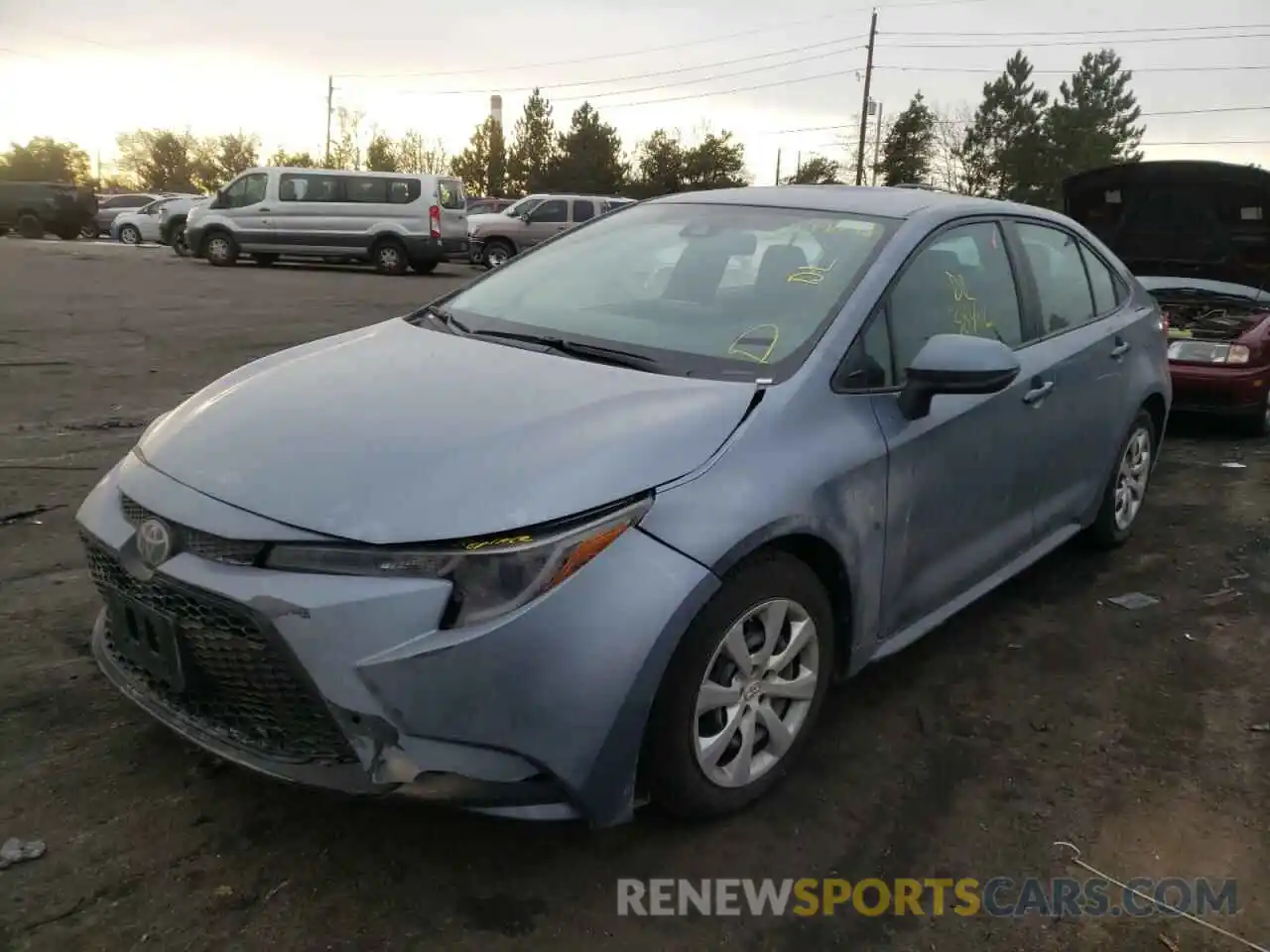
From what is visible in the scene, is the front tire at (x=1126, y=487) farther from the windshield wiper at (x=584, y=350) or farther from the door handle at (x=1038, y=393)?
the windshield wiper at (x=584, y=350)

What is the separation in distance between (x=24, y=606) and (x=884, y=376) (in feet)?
9.90

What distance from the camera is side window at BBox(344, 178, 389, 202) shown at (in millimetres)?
21312

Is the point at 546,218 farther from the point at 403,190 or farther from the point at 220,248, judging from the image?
the point at 220,248

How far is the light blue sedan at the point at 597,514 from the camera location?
7.09ft

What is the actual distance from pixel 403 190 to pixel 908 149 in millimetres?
36759

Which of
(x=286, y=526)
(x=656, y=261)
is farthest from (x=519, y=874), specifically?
(x=656, y=261)

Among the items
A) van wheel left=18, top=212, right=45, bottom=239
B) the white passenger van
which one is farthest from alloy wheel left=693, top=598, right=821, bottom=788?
van wheel left=18, top=212, right=45, bottom=239

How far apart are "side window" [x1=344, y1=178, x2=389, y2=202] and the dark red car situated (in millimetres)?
16130

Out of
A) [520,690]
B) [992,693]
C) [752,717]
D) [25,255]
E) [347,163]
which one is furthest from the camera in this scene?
[347,163]

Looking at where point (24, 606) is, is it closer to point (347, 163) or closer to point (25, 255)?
point (25, 255)

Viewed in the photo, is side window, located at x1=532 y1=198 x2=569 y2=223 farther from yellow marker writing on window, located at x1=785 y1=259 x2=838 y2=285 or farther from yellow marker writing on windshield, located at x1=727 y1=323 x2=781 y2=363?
yellow marker writing on windshield, located at x1=727 y1=323 x2=781 y2=363

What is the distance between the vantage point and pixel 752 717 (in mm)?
2631

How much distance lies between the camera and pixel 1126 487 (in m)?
4.76

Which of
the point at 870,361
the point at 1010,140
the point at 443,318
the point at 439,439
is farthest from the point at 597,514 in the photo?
the point at 1010,140
